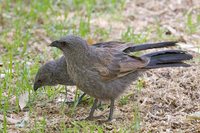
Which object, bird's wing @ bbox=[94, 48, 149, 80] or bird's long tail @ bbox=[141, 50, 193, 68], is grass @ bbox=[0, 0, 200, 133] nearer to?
bird's wing @ bbox=[94, 48, 149, 80]

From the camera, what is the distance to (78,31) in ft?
27.4

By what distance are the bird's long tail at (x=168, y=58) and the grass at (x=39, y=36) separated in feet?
1.91

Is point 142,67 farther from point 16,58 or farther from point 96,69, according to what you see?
point 16,58

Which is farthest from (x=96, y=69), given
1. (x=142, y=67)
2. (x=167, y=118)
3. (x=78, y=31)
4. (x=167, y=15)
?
(x=167, y=15)

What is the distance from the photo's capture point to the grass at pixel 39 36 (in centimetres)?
605

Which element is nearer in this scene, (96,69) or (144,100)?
(96,69)

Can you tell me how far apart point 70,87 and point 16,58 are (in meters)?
1.14

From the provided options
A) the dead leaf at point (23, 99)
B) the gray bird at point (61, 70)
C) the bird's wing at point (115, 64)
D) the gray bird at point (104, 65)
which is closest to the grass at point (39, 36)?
Answer: the dead leaf at point (23, 99)

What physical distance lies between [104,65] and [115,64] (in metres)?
0.13

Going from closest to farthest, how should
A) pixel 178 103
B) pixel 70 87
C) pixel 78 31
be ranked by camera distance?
pixel 178 103 → pixel 70 87 → pixel 78 31

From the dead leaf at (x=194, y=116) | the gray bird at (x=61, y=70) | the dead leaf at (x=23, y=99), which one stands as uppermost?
the gray bird at (x=61, y=70)

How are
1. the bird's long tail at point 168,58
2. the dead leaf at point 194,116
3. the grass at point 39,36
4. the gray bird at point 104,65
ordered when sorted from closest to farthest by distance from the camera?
1. the dead leaf at point 194,116
2. the gray bird at point 104,65
3. the bird's long tail at point 168,58
4. the grass at point 39,36

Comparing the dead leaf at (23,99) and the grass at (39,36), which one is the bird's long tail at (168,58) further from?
the dead leaf at (23,99)

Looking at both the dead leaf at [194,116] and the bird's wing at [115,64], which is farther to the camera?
the bird's wing at [115,64]
